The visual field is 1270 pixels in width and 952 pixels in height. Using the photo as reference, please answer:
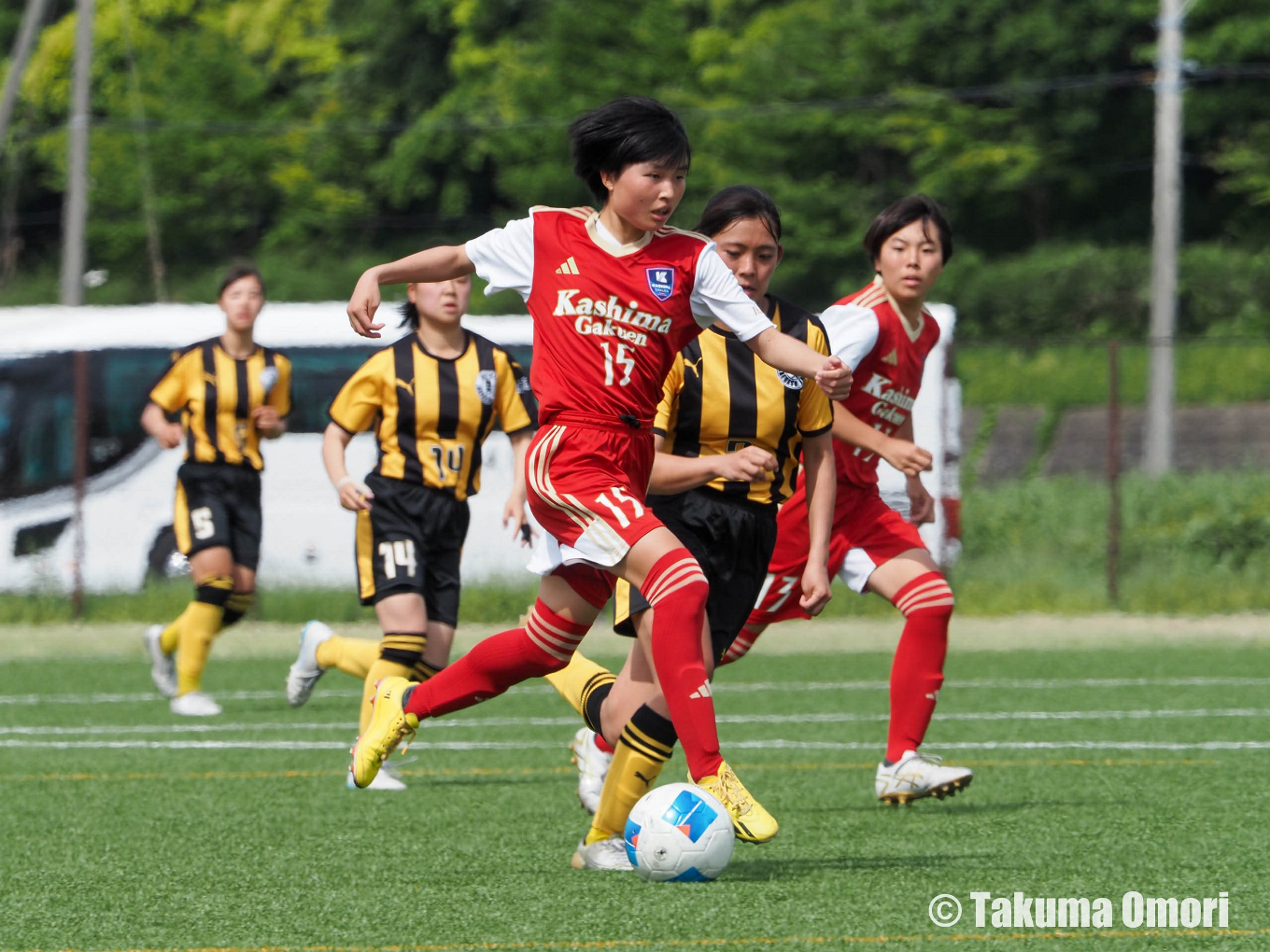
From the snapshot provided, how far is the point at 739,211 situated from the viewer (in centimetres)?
548

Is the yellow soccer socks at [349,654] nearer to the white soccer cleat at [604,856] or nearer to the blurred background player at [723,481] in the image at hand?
the blurred background player at [723,481]

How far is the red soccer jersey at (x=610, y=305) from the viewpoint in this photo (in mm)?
4816

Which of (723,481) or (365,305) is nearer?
(365,305)

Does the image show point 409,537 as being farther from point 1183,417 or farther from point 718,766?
point 1183,417

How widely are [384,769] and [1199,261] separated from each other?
95.6ft

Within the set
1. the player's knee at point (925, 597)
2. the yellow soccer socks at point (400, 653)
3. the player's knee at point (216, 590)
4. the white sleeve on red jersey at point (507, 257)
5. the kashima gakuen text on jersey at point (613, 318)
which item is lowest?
the player's knee at point (216, 590)

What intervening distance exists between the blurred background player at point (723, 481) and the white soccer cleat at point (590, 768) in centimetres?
39

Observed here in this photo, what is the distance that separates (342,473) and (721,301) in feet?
8.86

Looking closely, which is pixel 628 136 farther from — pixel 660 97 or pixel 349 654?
pixel 660 97

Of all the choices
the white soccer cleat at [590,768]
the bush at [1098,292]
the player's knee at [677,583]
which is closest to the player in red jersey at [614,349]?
the player's knee at [677,583]

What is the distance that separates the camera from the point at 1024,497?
17453mm

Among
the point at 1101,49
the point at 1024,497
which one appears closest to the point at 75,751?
the point at 1024,497

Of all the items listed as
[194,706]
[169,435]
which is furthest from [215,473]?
[194,706]

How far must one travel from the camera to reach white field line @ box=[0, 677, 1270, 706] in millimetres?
10031
